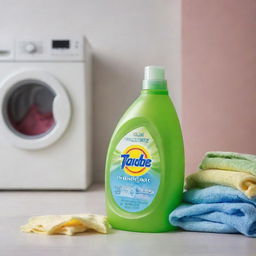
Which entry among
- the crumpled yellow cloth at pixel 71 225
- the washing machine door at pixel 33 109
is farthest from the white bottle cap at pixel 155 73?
the washing machine door at pixel 33 109

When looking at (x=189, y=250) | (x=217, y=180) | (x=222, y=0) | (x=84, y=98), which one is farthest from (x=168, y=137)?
(x=222, y=0)

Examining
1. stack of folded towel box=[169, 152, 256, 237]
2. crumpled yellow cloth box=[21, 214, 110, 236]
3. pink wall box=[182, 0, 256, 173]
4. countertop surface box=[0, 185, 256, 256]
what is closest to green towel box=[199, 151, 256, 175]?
stack of folded towel box=[169, 152, 256, 237]

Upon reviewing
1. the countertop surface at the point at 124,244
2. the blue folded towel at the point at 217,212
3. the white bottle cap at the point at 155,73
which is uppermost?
the white bottle cap at the point at 155,73

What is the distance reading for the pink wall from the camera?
2490 millimetres

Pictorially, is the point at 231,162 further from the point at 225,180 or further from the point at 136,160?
the point at 136,160

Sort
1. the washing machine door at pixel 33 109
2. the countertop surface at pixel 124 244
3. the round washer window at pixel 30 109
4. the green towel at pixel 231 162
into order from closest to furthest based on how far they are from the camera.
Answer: the countertop surface at pixel 124 244 < the green towel at pixel 231 162 < the washing machine door at pixel 33 109 < the round washer window at pixel 30 109

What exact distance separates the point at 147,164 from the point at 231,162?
208 millimetres

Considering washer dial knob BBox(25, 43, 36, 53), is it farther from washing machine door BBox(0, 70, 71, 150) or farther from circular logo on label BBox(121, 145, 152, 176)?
circular logo on label BBox(121, 145, 152, 176)

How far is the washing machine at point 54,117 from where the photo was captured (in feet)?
7.55

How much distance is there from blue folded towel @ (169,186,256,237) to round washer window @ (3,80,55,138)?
1272 millimetres

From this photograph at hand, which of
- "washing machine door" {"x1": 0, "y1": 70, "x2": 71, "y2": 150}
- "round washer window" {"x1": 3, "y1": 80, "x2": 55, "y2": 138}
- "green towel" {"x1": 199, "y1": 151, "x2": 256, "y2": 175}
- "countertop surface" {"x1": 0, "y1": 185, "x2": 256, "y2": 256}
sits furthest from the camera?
"round washer window" {"x1": 3, "y1": 80, "x2": 55, "y2": 138}

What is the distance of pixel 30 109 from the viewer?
246 cm

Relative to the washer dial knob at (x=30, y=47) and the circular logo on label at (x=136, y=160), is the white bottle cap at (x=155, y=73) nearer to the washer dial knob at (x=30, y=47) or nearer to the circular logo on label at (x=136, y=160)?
the circular logo on label at (x=136, y=160)

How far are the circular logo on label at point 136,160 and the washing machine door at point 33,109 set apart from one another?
110cm
